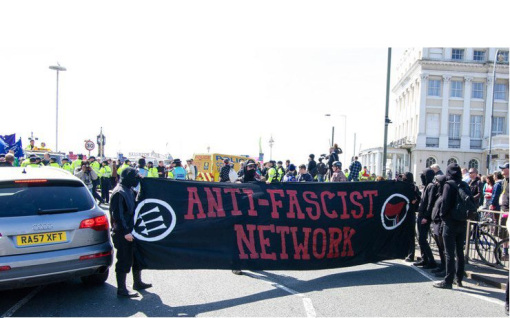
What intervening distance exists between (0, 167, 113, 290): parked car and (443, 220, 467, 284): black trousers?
493cm

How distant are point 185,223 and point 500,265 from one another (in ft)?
19.1

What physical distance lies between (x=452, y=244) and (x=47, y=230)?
5.66m

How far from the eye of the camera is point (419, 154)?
4894 centimetres

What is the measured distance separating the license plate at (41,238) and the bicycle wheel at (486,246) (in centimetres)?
734

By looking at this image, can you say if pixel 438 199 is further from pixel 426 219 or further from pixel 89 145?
pixel 89 145

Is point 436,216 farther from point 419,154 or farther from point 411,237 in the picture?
point 419,154

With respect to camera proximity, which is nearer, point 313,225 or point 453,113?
point 313,225

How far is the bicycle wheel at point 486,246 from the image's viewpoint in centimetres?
735

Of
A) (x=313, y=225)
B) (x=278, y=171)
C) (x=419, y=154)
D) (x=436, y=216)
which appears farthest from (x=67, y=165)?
(x=419, y=154)

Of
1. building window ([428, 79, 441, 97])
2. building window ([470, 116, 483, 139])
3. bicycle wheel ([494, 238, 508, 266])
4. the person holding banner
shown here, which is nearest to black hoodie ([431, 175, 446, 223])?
bicycle wheel ([494, 238, 508, 266])

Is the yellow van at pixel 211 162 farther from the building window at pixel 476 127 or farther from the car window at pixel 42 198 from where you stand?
the building window at pixel 476 127

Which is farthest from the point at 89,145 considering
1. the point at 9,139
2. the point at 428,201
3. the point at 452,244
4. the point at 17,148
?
the point at 452,244

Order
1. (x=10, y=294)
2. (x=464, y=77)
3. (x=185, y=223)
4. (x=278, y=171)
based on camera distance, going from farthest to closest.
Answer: (x=464, y=77) → (x=278, y=171) → (x=185, y=223) → (x=10, y=294)

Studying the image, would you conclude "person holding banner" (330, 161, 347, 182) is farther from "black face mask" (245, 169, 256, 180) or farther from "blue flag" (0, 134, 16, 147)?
"blue flag" (0, 134, 16, 147)
